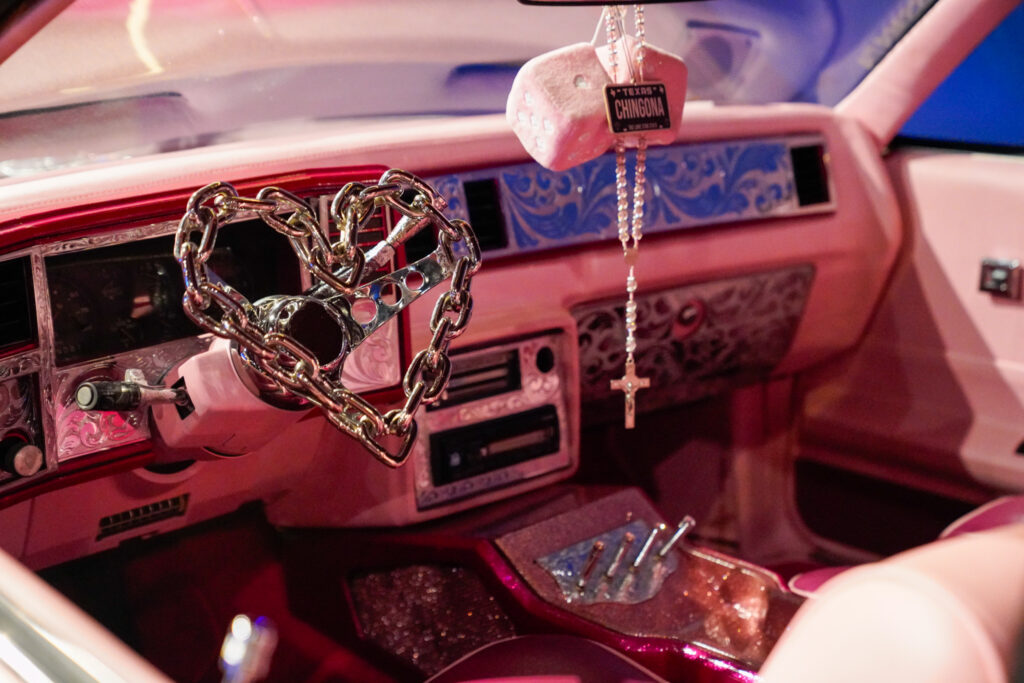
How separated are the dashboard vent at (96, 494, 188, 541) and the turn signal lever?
376 mm

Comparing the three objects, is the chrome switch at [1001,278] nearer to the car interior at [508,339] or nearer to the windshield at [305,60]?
the car interior at [508,339]

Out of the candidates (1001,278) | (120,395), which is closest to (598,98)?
(120,395)

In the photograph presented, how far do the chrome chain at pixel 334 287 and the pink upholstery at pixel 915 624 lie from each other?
358mm

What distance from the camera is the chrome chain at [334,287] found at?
0.73 metres

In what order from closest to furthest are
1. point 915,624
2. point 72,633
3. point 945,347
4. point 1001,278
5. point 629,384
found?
1. point 915,624
2. point 72,633
3. point 629,384
4. point 1001,278
5. point 945,347

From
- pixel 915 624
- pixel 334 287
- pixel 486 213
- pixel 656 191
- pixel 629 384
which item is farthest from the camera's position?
pixel 656 191

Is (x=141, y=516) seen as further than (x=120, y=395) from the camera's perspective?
Yes

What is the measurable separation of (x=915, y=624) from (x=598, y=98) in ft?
2.31

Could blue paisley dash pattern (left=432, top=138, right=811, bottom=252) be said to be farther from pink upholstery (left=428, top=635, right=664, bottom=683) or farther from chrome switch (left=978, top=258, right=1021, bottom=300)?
pink upholstery (left=428, top=635, right=664, bottom=683)

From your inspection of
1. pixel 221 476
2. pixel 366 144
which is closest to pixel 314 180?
pixel 366 144

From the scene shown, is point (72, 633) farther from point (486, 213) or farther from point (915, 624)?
point (486, 213)

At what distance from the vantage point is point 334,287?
775mm

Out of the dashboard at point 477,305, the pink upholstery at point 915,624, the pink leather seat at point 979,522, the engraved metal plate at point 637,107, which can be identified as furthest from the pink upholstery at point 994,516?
the pink upholstery at point 915,624

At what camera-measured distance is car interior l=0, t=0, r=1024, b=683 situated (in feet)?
2.60
